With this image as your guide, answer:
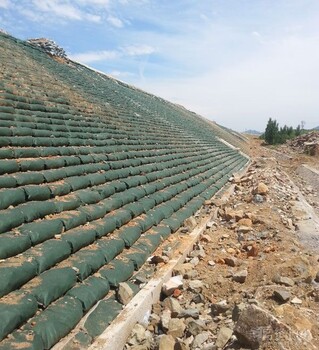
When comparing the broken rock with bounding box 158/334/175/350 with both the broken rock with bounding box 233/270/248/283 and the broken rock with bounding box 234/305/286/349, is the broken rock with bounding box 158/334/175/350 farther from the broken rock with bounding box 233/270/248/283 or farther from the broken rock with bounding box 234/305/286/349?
the broken rock with bounding box 233/270/248/283

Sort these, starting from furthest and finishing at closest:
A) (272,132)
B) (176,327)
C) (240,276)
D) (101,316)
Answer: (272,132)
(240,276)
(176,327)
(101,316)

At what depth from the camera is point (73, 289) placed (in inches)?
120

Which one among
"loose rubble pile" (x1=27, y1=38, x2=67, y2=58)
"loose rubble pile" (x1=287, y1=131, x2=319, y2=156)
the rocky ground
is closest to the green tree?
"loose rubble pile" (x1=287, y1=131, x2=319, y2=156)

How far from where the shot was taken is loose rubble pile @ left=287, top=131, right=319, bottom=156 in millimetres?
37781

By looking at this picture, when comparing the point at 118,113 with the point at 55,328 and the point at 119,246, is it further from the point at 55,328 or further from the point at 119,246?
the point at 55,328

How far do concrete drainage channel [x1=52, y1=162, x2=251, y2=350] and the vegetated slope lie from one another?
0.07 m

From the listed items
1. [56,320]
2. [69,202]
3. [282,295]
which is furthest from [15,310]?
[282,295]

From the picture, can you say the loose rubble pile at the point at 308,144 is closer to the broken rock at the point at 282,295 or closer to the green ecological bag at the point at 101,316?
the broken rock at the point at 282,295

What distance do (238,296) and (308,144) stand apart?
132ft

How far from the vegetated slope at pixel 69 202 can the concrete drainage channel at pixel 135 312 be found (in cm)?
7

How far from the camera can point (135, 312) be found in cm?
331

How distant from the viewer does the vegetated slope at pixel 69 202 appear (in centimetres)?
274

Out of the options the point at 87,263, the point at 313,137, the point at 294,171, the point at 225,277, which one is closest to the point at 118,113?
the point at 225,277

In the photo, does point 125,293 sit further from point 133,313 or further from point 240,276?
point 240,276
